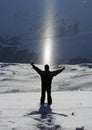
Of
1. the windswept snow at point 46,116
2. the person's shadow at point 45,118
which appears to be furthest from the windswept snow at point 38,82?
the person's shadow at point 45,118

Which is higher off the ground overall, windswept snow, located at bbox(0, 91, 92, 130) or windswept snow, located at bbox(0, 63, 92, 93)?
windswept snow, located at bbox(0, 63, 92, 93)

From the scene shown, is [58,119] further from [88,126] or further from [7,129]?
[7,129]

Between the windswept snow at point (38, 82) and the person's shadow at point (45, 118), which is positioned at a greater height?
the windswept snow at point (38, 82)

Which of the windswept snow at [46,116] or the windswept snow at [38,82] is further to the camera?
the windswept snow at [38,82]

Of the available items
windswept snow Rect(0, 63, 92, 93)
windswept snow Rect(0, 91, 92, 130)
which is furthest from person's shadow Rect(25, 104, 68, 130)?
windswept snow Rect(0, 63, 92, 93)

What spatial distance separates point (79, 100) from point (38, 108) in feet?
9.95

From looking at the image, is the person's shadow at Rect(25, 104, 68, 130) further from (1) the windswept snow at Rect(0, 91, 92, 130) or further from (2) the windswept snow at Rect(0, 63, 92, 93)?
(2) the windswept snow at Rect(0, 63, 92, 93)

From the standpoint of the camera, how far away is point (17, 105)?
15.1 meters

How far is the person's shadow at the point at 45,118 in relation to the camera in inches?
441

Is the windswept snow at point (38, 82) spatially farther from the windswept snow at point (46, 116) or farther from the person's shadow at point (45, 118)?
the person's shadow at point (45, 118)

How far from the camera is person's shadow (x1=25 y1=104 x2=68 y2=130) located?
11210 mm

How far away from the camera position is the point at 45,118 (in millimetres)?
12242

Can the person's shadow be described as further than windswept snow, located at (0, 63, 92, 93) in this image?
No

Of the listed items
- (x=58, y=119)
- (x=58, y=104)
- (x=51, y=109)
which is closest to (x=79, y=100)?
(x=58, y=104)
